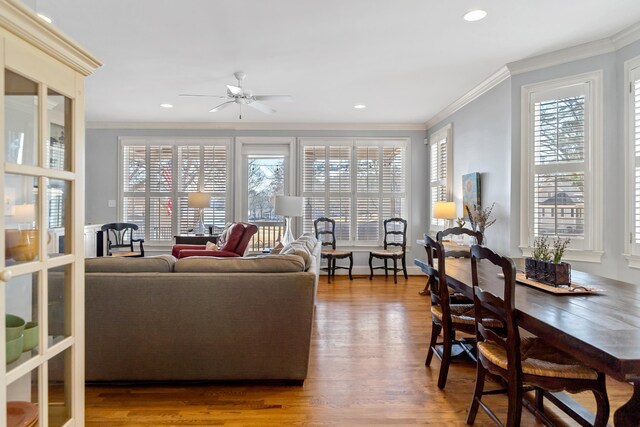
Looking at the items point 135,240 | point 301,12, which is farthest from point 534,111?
point 135,240

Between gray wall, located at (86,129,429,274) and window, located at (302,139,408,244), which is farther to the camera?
window, located at (302,139,408,244)

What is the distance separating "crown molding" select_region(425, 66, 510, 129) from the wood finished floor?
118 inches

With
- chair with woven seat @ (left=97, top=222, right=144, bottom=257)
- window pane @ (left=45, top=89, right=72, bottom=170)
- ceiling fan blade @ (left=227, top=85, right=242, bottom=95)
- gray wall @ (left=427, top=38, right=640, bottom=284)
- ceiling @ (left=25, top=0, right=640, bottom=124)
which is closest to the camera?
window pane @ (left=45, top=89, right=72, bottom=170)

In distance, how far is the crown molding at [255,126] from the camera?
639cm

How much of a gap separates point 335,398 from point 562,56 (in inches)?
147

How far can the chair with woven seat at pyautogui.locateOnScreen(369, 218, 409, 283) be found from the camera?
19.4ft

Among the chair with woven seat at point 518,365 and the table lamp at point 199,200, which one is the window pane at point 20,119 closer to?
the chair with woven seat at point 518,365

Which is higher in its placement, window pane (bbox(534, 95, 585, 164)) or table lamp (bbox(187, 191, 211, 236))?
window pane (bbox(534, 95, 585, 164))

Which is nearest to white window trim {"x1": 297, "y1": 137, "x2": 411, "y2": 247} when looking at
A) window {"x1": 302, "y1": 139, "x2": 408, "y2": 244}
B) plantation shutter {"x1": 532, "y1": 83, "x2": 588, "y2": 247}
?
window {"x1": 302, "y1": 139, "x2": 408, "y2": 244}

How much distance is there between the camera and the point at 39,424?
1172mm

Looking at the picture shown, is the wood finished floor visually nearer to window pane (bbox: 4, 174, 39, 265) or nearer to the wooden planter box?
the wooden planter box

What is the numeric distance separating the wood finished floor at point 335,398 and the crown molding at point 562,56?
2.85m

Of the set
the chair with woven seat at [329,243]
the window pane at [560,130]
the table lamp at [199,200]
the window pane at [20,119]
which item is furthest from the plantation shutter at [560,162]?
the table lamp at [199,200]

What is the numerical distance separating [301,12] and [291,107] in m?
2.61
